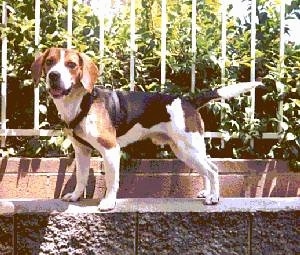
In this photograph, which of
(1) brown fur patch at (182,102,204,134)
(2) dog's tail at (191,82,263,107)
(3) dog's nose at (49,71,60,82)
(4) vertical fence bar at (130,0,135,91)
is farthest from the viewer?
(4) vertical fence bar at (130,0,135,91)

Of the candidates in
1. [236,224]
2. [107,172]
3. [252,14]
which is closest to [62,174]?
[107,172]

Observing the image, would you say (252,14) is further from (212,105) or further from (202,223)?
(202,223)

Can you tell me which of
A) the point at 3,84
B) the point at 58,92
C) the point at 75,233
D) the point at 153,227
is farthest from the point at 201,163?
the point at 3,84

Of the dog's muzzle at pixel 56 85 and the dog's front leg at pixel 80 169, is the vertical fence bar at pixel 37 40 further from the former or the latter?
the dog's muzzle at pixel 56 85

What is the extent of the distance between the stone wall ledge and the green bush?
83 cm

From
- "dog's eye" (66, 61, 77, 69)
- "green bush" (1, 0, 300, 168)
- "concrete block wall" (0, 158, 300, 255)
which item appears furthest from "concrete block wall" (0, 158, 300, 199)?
"dog's eye" (66, 61, 77, 69)

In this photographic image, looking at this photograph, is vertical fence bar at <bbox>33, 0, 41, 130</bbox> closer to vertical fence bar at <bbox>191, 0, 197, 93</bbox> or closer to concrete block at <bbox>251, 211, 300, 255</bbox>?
vertical fence bar at <bbox>191, 0, 197, 93</bbox>

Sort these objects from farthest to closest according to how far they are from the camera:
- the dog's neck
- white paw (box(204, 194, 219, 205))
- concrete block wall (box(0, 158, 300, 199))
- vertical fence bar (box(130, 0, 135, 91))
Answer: vertical fence bar (box(130, 0, 135, 91)) < concrete block wall (box(0, 158, 300, 199)) < white paw (box(204, 194, 219, 205)) < the dog's neck

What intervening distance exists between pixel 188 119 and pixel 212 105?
769 mm

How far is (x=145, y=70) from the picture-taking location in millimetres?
5086

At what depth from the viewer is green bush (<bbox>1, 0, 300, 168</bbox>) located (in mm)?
4891

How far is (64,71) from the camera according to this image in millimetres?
3791

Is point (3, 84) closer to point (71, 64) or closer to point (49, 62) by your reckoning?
point (49, 62)

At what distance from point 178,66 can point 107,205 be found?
165 cm
